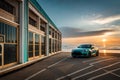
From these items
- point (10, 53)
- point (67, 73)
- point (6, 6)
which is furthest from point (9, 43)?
point (67, 73)

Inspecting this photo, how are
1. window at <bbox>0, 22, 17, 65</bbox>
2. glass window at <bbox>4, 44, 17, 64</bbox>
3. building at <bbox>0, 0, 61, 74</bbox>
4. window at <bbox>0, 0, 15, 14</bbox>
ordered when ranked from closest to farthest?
1. building at <bbox>0, 0, 61, 74</bbox>
2. window at <bbox>0, 22, 17, 65</bbox>
3. glass window at <bbox>4, 44, 17, 64</bbox>
4. window at <bbox>0, 0, 15, 14</bbox>

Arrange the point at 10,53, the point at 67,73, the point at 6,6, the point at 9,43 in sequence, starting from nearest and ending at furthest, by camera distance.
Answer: the point at 67,73, the point at 9,43, the point at 10,53, the point at 6,6

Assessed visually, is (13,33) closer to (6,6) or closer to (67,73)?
(6,6)

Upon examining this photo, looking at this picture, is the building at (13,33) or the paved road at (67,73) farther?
the building at (13,33)

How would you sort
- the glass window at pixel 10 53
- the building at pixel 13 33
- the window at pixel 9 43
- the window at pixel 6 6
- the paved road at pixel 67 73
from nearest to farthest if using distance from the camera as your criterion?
the paved road at pixel 67 73 < the building at pixel 13 33 < the window at pixel 9 43 < the glass window at pixel 10 53 < the window at pixel 6 6

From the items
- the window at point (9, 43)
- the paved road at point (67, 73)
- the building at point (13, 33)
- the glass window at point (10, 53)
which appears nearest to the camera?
the paved road at point (67, 73)

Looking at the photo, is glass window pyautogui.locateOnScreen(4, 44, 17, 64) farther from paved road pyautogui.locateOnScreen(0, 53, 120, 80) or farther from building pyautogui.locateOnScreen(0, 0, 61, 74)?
paved road pyautogui.locateOnScreen(0, 53, 120, 80)

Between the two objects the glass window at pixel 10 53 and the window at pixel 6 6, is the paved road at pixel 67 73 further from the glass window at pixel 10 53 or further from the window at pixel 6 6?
the window at pixel 6 6

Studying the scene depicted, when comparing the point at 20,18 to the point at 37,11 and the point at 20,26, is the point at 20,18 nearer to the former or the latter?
the point at 20,26

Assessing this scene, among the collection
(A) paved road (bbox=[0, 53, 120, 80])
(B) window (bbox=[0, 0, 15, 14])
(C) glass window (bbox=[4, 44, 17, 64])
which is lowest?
(A) paved road (bbox=[0, 53, 120, 80])

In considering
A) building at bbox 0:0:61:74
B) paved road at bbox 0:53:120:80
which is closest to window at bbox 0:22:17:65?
building at bbox 0:0:61:74

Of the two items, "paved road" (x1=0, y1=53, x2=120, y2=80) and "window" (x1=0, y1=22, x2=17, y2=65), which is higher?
"window" (x1=0, y1=22, x2=17, y2=65)

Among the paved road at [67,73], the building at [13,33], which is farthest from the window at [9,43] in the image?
the paved road at [67,73]

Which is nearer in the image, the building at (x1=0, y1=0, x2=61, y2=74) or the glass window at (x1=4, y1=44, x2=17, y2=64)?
the building at (x1=0, y1=0, x2=61, y2=74)
